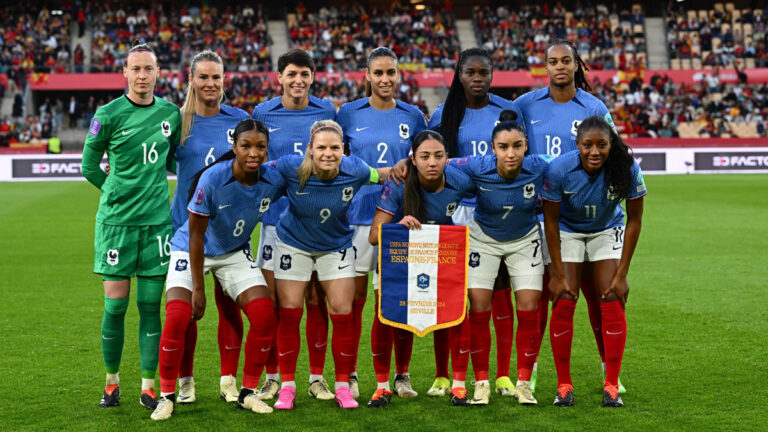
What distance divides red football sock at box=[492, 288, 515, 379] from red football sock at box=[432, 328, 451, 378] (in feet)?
1.07

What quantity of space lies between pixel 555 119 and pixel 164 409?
3032mm

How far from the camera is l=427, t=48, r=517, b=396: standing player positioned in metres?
5.29

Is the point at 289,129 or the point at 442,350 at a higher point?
the point at 289,129

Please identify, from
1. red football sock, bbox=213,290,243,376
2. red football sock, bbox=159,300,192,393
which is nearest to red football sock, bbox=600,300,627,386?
red football sock, bbox=213,290,243,376

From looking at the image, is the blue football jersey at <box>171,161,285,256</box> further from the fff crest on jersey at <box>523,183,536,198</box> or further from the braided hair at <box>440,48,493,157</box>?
the fff crest on jersey at <box>523,183,536,198</box>

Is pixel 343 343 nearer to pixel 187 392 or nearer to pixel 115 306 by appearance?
pixel 187 392

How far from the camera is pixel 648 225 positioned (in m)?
14.9

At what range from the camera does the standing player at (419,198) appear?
16.1ft

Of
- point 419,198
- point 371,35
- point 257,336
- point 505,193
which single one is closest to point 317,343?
point 257,336

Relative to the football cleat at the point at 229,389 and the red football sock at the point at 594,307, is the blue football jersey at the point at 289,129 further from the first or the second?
the red football sock at the point at 594,307

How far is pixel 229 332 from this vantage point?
17.3 ft

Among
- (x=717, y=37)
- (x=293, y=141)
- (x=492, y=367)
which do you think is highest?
(x=717, y=37)

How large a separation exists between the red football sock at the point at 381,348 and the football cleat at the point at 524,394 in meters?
0.80

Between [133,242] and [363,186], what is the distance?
1532 mm
